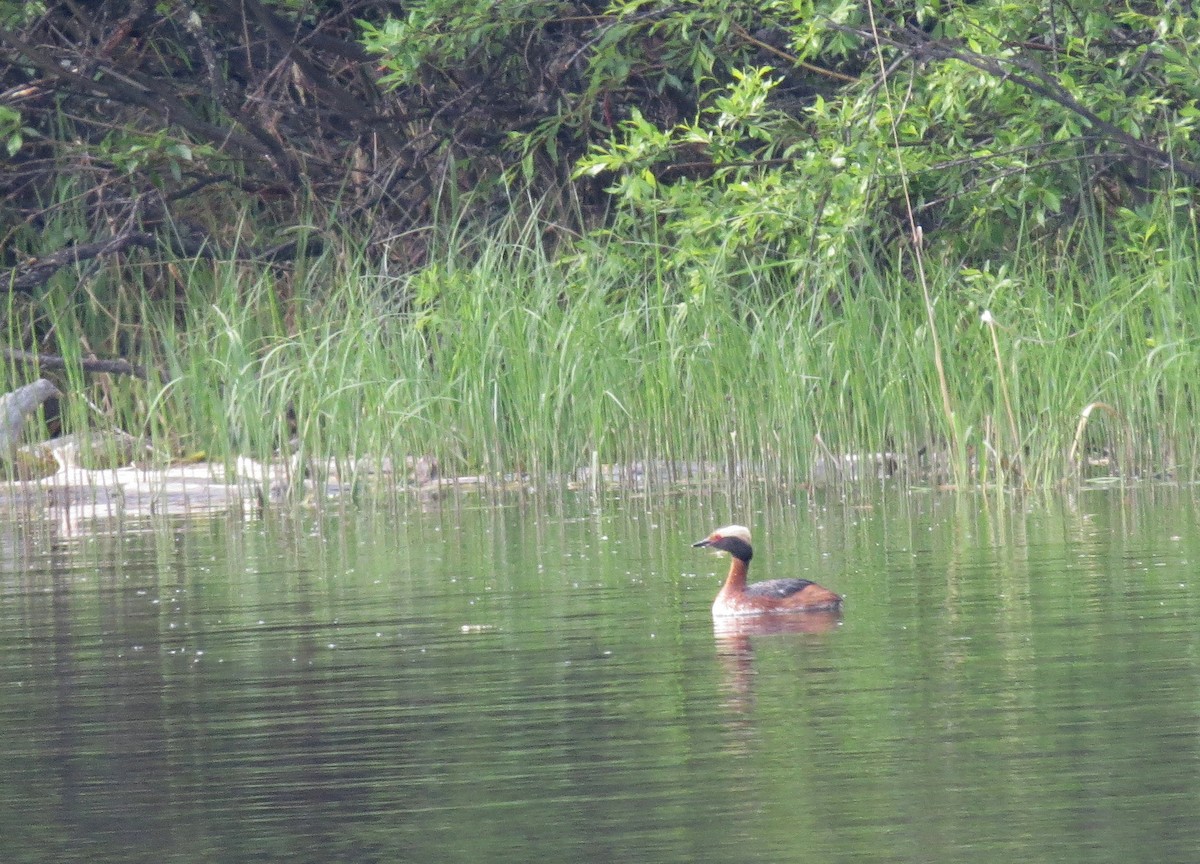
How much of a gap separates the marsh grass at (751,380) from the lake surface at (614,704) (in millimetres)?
1784

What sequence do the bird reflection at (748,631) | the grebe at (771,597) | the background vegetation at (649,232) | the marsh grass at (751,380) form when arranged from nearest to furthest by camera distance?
the bird reflection at (748,631), the grebe at (771,597), the marsh grass at (751,380), the background vegetation at (649,232)

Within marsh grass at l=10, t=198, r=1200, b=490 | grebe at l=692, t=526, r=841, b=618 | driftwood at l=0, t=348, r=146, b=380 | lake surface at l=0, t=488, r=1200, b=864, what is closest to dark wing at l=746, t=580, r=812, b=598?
grebe at l=692, t=526, r=841, b=618

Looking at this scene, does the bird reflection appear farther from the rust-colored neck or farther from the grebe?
the rust-colored neck

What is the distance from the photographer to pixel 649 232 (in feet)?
47.2

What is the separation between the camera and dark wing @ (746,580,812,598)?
6875mm

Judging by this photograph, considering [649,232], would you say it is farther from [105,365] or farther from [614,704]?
[614,704]

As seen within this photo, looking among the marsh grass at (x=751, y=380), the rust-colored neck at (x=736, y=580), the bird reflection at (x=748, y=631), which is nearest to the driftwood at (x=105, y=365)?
the marsh grass at (x=751, y=380)

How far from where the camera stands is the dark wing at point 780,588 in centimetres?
688

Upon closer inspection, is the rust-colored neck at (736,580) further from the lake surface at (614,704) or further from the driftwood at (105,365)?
the driftwood at (105,365)

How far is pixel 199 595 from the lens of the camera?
26.5 ft

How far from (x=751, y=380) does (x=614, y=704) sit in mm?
6250

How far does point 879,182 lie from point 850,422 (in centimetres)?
164

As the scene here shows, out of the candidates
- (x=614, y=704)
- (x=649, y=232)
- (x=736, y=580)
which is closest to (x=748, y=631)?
(x=736, y=580)

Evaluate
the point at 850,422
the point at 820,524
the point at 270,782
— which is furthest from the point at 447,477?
the point at 270,782
